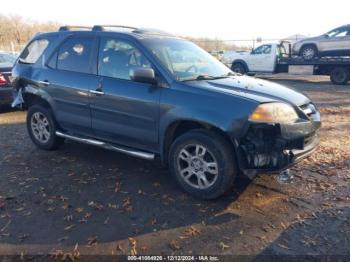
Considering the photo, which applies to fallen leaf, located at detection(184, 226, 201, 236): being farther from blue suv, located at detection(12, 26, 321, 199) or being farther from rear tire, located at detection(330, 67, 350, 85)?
rear tire, located at detection(330, 67, 350, 85)

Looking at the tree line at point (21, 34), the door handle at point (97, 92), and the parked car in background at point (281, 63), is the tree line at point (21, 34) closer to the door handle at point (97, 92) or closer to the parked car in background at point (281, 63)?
the parked car in background at point (281, 63)

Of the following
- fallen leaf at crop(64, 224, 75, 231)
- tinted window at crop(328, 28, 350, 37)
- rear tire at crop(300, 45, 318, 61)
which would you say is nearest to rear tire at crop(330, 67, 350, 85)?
rear tire at crop(300, 45, 318, 61)

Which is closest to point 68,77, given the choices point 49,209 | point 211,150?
point 49,209

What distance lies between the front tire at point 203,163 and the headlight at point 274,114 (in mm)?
444

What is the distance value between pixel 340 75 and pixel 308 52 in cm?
194

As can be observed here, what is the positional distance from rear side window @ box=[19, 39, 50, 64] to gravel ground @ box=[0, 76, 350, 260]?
5.28ft

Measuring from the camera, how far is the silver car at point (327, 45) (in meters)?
16.3

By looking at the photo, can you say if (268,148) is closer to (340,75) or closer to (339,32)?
(340,75)

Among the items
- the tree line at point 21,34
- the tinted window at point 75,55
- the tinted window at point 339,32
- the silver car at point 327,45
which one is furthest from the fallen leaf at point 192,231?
the tree line at point 21,34

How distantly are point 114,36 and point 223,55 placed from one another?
55.3 ft

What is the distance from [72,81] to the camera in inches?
207

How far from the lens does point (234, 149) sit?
13.1ft

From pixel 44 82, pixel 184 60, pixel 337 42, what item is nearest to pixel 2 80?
pixel 44 82

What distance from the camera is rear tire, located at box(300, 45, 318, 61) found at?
1734cm
